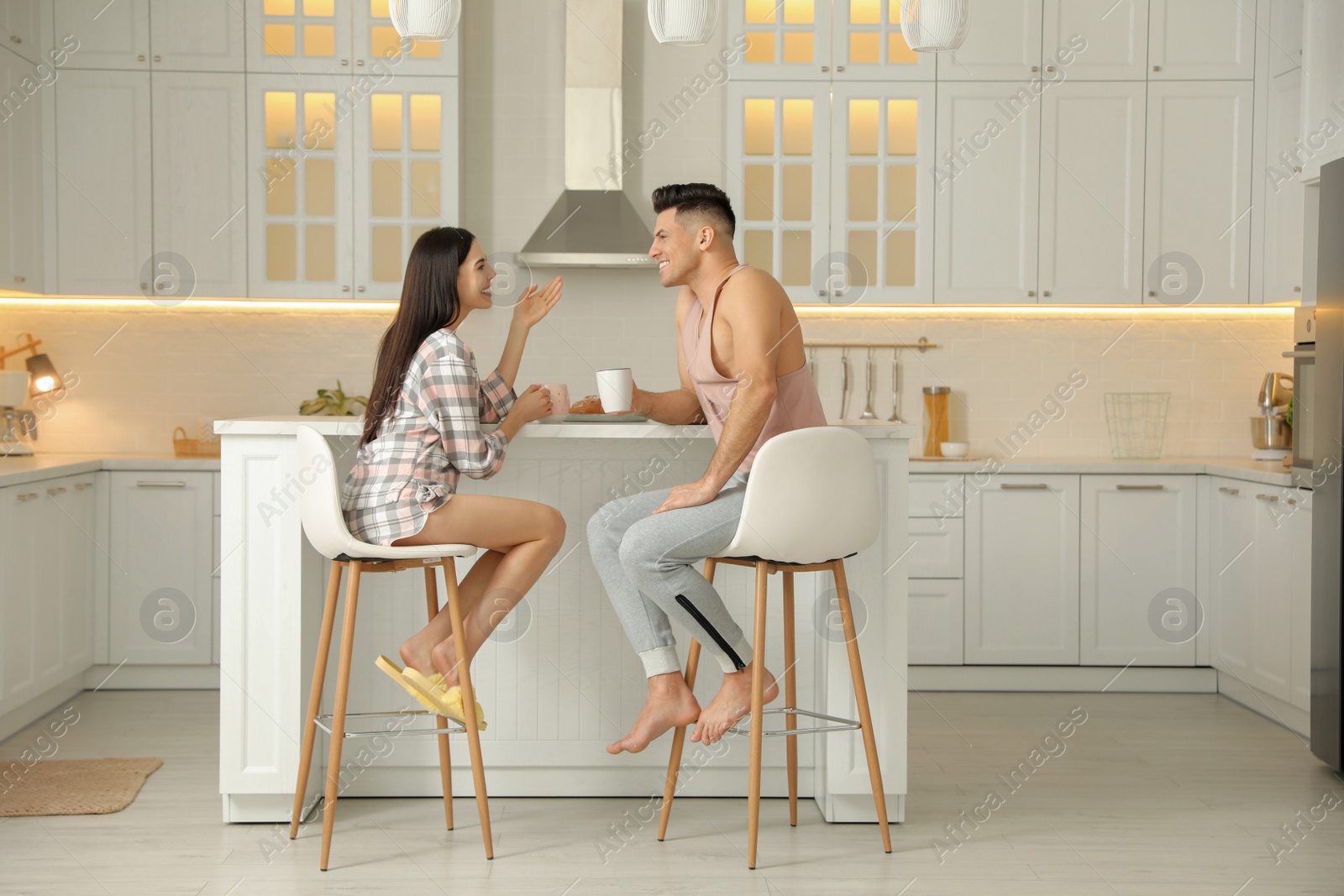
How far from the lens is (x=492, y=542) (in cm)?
248

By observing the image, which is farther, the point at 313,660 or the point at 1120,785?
the point at 1120,785

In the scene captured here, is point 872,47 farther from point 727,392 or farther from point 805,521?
point 805,521

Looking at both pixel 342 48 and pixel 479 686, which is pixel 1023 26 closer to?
pixel 342 48

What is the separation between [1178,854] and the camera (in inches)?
102

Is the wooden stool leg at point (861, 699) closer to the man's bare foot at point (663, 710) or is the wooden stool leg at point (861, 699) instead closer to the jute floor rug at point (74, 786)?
the man's bare foot at point (663, 710)

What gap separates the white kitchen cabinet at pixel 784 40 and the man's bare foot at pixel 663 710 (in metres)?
2.79

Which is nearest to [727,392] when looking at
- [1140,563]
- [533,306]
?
[533,306]

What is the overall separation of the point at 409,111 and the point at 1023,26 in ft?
7.69

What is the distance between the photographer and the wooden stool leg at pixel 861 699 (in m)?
2.50

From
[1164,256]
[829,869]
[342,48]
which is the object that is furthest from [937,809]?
[342,48]

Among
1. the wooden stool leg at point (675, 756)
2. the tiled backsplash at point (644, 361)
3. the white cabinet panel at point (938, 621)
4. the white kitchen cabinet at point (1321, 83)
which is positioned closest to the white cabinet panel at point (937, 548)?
the white cabinet panel at point (938, 621)

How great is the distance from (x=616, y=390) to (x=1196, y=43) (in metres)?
3.16

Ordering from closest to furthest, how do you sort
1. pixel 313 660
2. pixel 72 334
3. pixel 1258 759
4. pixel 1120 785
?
1. pixel 313 660
2. pixel 1120 785
3. pixel 1258 759
4. pixel 72 334

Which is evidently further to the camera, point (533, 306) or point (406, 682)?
point (533, 306)
